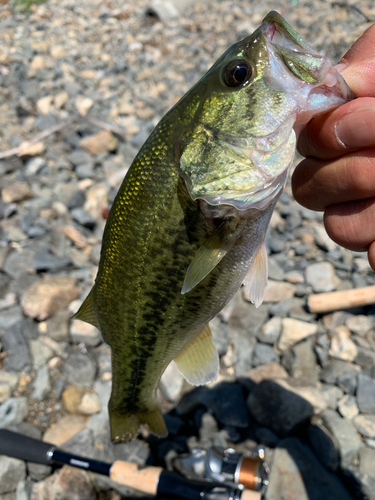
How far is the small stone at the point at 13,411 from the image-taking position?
3.61 m

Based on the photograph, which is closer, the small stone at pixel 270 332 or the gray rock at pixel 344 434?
the gray rock at pixel 344 434

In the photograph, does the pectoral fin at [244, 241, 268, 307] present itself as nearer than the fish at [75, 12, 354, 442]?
No

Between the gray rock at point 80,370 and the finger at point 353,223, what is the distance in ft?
9.44

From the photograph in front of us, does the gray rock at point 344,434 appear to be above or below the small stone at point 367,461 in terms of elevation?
above

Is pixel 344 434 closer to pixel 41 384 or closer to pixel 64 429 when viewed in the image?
pixel 64 429

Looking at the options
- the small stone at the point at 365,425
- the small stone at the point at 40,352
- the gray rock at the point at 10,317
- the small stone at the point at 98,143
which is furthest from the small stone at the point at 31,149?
the small stone at the point at 365,425

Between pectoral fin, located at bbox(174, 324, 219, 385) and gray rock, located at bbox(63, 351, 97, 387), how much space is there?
1.97 meters

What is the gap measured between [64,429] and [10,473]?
54 cm

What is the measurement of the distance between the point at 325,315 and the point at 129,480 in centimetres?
256

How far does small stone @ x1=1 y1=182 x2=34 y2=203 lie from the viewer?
229 inches

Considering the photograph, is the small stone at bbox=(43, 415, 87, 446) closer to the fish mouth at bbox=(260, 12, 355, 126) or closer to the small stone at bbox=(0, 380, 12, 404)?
the small stone at bbox=(0, 380, 12, 404)

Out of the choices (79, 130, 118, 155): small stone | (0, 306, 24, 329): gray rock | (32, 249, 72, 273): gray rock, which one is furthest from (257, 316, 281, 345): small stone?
(79, 130, 118, 155): small stone

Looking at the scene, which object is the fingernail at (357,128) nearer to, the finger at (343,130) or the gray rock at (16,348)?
the finger at (343,130)

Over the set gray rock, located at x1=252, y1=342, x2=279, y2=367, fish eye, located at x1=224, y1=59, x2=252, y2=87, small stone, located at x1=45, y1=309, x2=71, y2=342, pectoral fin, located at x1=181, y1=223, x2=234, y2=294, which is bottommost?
gray rock, located at x1=252, y1=342, x2=279, y2=367
